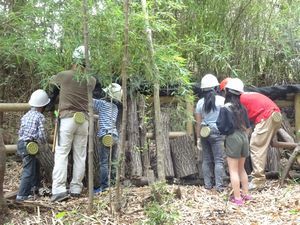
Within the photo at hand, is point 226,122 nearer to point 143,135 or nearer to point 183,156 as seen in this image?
point 143,135

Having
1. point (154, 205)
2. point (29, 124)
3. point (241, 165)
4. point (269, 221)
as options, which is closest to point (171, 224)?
point (154, 205)

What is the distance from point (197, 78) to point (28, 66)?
8.87ft

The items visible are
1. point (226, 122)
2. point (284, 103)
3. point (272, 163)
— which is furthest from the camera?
point (284, 103)

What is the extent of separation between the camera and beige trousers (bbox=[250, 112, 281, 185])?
19.8 ft

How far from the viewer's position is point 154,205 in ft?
13.1

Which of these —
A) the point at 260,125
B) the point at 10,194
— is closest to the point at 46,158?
the point at 10,194

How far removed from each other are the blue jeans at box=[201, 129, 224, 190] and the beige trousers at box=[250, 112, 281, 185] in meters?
0.50

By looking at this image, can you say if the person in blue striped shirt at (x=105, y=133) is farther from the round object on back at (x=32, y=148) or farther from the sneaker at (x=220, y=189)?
the sneaker at (x=220, y=189)

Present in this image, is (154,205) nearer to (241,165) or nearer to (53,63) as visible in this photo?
(241,165)

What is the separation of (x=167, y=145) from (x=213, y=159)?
66cm

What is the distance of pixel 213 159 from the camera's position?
6.04 m

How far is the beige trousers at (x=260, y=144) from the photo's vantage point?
602 cm

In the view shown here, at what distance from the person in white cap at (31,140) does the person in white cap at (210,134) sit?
1996 mm

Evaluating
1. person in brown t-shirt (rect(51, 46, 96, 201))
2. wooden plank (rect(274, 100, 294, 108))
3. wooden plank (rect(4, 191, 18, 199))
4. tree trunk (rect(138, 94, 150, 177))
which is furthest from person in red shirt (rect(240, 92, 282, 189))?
wooden plank (rect(4, 191, 18, 199))
